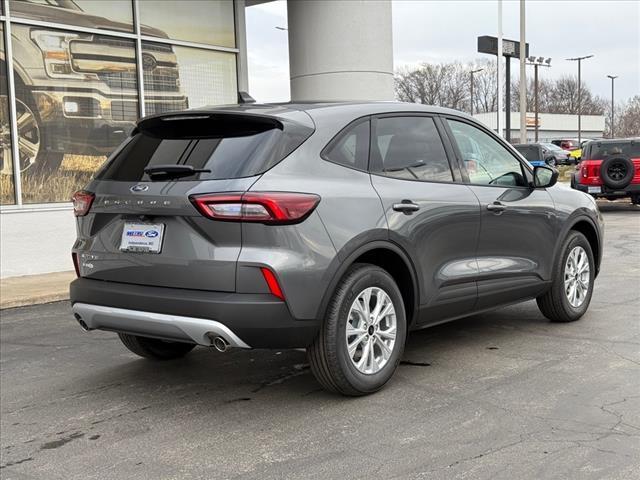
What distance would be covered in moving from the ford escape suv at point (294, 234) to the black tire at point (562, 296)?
0.98 metres

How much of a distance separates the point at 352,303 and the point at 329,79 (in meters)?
9.51

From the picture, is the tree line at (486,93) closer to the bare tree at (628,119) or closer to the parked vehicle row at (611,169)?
the bare tree at (628,119)

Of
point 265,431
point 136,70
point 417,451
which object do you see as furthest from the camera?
point 136,70

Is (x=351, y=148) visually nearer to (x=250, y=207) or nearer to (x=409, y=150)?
(x=409, y=150)

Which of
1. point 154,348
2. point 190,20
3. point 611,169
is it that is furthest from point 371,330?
point 611,169

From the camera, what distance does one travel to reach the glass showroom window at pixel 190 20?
1266 centimetres

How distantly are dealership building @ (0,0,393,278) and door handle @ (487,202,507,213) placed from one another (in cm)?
731

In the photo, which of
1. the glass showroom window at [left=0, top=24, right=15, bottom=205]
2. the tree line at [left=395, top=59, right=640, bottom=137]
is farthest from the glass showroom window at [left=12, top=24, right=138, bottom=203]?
the tree line at [left=395, top=59, right=640, bottom=137]

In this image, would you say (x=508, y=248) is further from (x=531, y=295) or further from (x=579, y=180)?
(x=579, y=180)

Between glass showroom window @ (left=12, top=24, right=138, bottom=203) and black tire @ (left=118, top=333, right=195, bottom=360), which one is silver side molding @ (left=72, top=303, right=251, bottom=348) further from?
glass showroom window @ (left=12, top=24, right=138, bottom=203)

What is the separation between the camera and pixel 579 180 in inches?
739

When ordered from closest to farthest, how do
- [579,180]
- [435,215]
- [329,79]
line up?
[435,215], [329,79], [579,180]

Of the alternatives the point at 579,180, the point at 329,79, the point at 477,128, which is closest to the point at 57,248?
the point at 329,79

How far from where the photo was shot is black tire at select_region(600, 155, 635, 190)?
1792 cm
